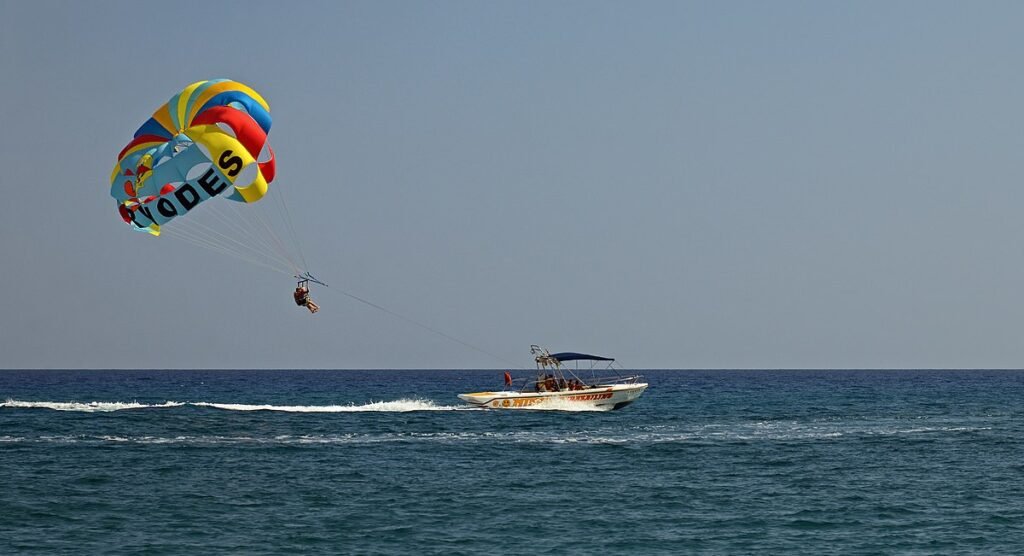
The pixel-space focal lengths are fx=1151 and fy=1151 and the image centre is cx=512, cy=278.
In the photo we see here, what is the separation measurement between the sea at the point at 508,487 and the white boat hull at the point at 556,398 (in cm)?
420

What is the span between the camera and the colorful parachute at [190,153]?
35.7m

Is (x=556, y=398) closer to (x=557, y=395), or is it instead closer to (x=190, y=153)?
(x=557, y=395)

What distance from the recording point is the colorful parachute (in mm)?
35688

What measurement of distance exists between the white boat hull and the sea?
13.8ft

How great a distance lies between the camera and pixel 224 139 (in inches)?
1410

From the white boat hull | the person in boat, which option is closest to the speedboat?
the white boat hull

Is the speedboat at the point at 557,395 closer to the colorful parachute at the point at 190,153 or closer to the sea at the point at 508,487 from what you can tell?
the sea at the point at 508,487

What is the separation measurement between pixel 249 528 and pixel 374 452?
1498 centimetres

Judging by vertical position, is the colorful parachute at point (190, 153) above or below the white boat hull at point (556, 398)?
above

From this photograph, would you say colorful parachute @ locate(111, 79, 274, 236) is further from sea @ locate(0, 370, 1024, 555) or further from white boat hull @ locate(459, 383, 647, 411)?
white boat hull @ locate(459, 383, 647, 411)

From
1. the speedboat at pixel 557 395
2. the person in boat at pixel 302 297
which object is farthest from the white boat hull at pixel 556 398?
the person in boat at pixel 302 297

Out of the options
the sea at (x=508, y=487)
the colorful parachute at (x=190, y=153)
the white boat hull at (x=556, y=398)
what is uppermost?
the colorful parachute at (x=190, y=153)

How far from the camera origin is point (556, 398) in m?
58.9

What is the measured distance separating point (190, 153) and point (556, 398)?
1103 inches
